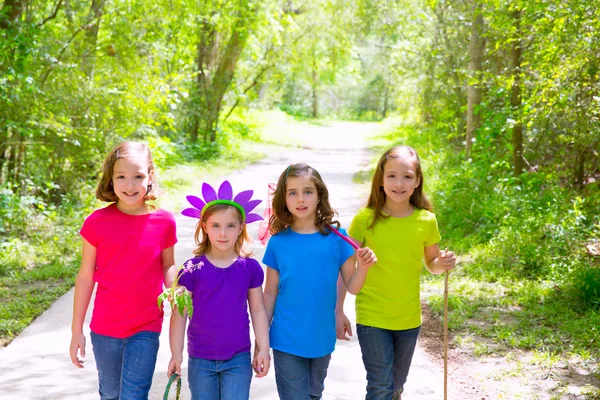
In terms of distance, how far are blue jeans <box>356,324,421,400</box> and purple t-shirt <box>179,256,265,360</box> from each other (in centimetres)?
72

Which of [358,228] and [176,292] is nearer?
[176,292]

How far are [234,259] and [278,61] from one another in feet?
70.5

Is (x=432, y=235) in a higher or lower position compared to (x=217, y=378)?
higher

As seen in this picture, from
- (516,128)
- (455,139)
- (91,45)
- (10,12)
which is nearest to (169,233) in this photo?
(10,12)

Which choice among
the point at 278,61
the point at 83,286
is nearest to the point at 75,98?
the point at 83,286

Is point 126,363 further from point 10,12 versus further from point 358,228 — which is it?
point 10,12

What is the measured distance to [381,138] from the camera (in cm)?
2952

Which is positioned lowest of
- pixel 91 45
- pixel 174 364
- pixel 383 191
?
pixel 174 364

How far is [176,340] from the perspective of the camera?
3.24 meters

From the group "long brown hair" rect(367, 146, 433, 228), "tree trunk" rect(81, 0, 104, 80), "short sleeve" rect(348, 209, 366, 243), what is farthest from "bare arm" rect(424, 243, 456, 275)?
"tree trunk" rect(81, 0, 104, 80)

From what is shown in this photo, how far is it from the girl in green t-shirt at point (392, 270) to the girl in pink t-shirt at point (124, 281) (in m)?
0.95

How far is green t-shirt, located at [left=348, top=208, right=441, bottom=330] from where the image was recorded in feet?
12.3

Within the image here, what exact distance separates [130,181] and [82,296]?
0.59 metres

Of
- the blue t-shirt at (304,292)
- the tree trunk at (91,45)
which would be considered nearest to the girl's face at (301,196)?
the blue t-shirt at (304,292)
